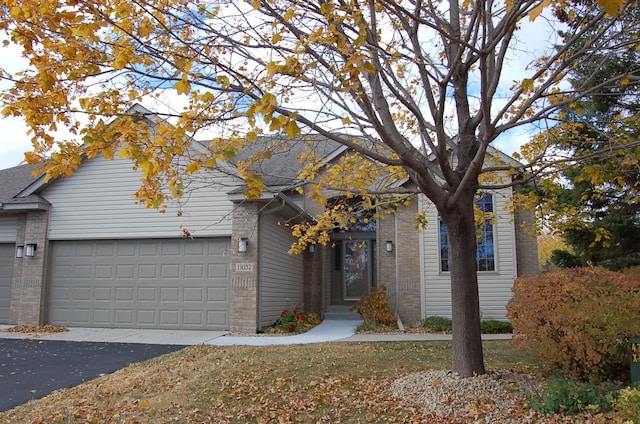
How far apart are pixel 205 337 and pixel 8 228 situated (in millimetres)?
7431

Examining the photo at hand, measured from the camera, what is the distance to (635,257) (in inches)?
475

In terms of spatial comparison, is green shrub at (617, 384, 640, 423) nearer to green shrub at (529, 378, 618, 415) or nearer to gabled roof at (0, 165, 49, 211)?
green shrub at (529, 378, 618, 415)

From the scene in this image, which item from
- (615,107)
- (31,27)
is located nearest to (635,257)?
(615,107)

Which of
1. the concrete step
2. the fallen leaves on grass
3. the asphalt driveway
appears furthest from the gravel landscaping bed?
the fallen leaves on grass

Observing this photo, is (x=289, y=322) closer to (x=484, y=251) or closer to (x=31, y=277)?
(x=484, y=251)

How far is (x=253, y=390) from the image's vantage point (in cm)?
641

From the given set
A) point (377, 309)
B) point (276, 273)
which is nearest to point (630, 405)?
point (377, 309)

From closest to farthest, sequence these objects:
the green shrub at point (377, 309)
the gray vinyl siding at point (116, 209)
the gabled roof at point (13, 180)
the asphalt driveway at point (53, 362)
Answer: the asphalt driveway at point (53, 362), the gray vinyl siding at point (116, 209), the green shrub at point (377, 309), the gabled roof at point (13, 180)

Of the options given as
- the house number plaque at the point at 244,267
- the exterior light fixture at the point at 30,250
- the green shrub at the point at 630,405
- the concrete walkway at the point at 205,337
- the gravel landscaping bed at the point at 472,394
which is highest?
the exterior light fixture at the point at 30,250

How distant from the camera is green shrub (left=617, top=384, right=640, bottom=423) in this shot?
4.11 meters

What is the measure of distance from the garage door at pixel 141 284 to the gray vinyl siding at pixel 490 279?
5.83 m

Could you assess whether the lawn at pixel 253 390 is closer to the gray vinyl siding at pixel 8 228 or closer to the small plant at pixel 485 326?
the small plant at pixel 485 326

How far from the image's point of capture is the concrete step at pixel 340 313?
52.7ft

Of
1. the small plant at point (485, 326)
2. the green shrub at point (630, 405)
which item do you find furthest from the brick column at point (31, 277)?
the green shrub at point (630, 405)
